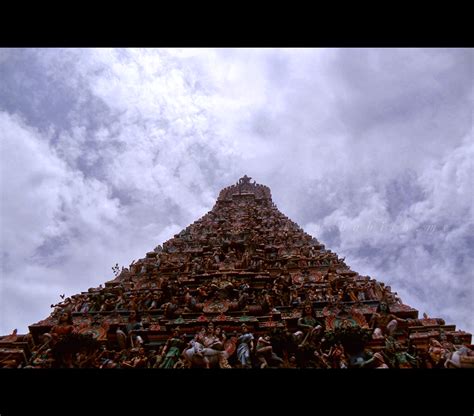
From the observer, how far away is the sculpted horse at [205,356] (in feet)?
26.9

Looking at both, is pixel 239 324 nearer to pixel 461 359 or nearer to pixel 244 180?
pixel 461 359

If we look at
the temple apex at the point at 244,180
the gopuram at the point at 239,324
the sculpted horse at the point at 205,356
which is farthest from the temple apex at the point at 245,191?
the sculpted horse at the point at 205,356

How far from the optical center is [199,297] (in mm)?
12219

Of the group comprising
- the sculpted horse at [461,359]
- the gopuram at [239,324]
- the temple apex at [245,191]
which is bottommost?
the sculpted horse at [461,359]

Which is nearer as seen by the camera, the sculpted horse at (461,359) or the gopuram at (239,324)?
the sculpted horse at (461,359)

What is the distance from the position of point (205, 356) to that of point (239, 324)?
1781 mm

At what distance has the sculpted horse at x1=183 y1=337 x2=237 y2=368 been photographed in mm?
8195

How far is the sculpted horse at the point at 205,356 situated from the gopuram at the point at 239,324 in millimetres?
21

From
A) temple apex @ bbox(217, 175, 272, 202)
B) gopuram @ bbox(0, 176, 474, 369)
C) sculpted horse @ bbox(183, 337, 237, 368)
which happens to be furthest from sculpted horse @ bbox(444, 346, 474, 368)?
temple apex @ bbox(217, 175, 272, 202)

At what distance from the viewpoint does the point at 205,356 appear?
835 cm

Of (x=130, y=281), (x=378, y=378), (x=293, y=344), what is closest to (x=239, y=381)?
(x=378, y=378)

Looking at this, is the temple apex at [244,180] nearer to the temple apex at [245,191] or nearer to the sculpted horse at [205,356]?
the temple apex at [245,191]
